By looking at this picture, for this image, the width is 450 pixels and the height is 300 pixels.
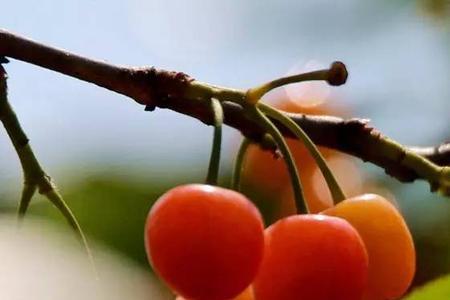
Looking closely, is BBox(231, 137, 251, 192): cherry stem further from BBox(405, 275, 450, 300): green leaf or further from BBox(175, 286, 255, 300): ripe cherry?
BBox(405, 275, 450, 300): green leaf

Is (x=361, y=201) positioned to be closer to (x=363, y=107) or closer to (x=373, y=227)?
(x=373, y=227)

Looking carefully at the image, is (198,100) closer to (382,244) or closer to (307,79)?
(307,79)

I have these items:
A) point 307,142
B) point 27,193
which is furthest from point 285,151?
point 27,193

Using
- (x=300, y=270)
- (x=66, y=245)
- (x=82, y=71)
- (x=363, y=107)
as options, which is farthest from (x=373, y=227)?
(x=363, y=107)

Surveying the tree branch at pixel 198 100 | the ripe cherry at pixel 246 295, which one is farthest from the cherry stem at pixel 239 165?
the ripe cherry at pixel 246 295

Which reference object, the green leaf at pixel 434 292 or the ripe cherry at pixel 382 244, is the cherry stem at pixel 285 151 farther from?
the green leaf at pixel 434 292

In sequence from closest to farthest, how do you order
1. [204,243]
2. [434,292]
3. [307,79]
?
[434,292] < [204,243] < [307,79]

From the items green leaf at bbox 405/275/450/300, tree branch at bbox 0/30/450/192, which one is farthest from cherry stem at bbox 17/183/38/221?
green leaf at bbox 405/275/450/300
